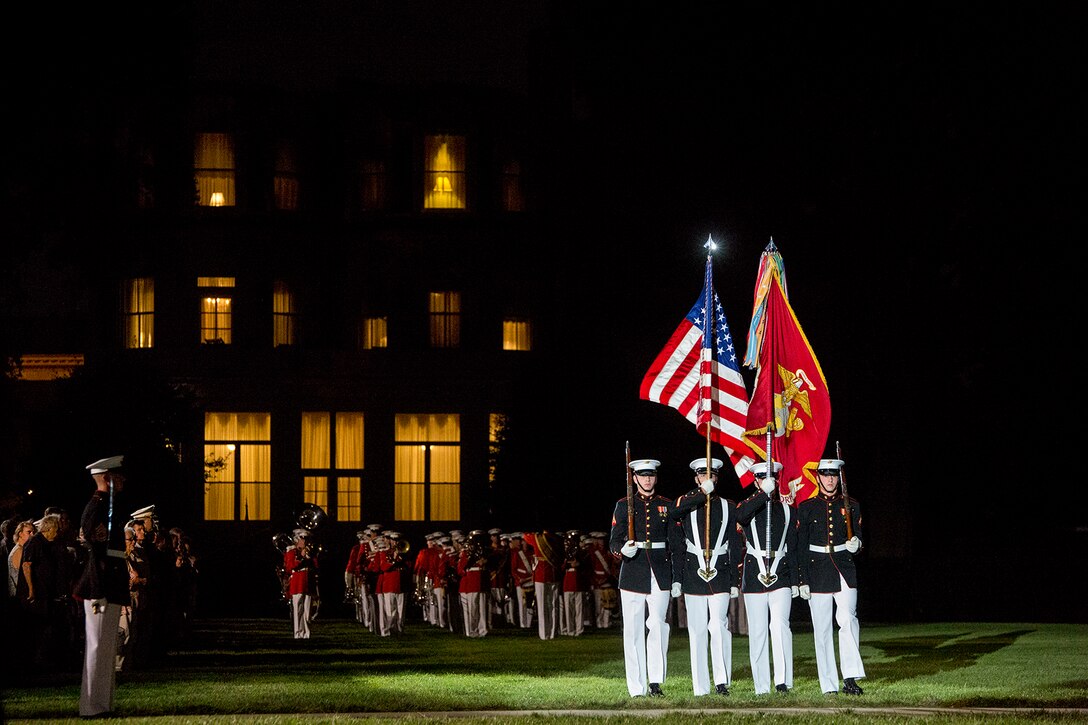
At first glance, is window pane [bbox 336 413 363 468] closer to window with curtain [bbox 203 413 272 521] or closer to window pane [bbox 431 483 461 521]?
window with curtain [bbox 203 413 272 521]

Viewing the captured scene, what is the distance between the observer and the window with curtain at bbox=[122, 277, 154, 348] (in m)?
53.5

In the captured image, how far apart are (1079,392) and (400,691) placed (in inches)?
890

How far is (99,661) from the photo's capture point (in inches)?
658

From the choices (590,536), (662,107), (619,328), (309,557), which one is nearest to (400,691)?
(309,557)

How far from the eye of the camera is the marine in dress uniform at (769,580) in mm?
18172

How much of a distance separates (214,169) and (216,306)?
3.88m

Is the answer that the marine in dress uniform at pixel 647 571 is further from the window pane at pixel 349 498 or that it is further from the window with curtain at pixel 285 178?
the window with curtain at pixel 285 178

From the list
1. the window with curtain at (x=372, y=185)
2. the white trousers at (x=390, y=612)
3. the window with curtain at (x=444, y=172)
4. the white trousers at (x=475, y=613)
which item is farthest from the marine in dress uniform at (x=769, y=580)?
the window with curtain at (x=372, y=185)

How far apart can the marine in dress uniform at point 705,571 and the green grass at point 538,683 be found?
17.6 inches

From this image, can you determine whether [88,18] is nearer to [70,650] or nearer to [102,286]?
[70,650]

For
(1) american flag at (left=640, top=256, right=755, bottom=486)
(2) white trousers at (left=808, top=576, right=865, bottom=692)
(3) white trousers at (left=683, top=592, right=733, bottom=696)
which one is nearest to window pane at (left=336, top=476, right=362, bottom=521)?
(1) american flag at (left=640, top=256, right=755, bottom=486)

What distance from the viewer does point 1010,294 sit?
123 feet

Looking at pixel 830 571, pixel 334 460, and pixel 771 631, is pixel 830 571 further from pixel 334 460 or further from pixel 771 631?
pixel 334 460

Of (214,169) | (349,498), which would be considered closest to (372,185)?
(214,169)
